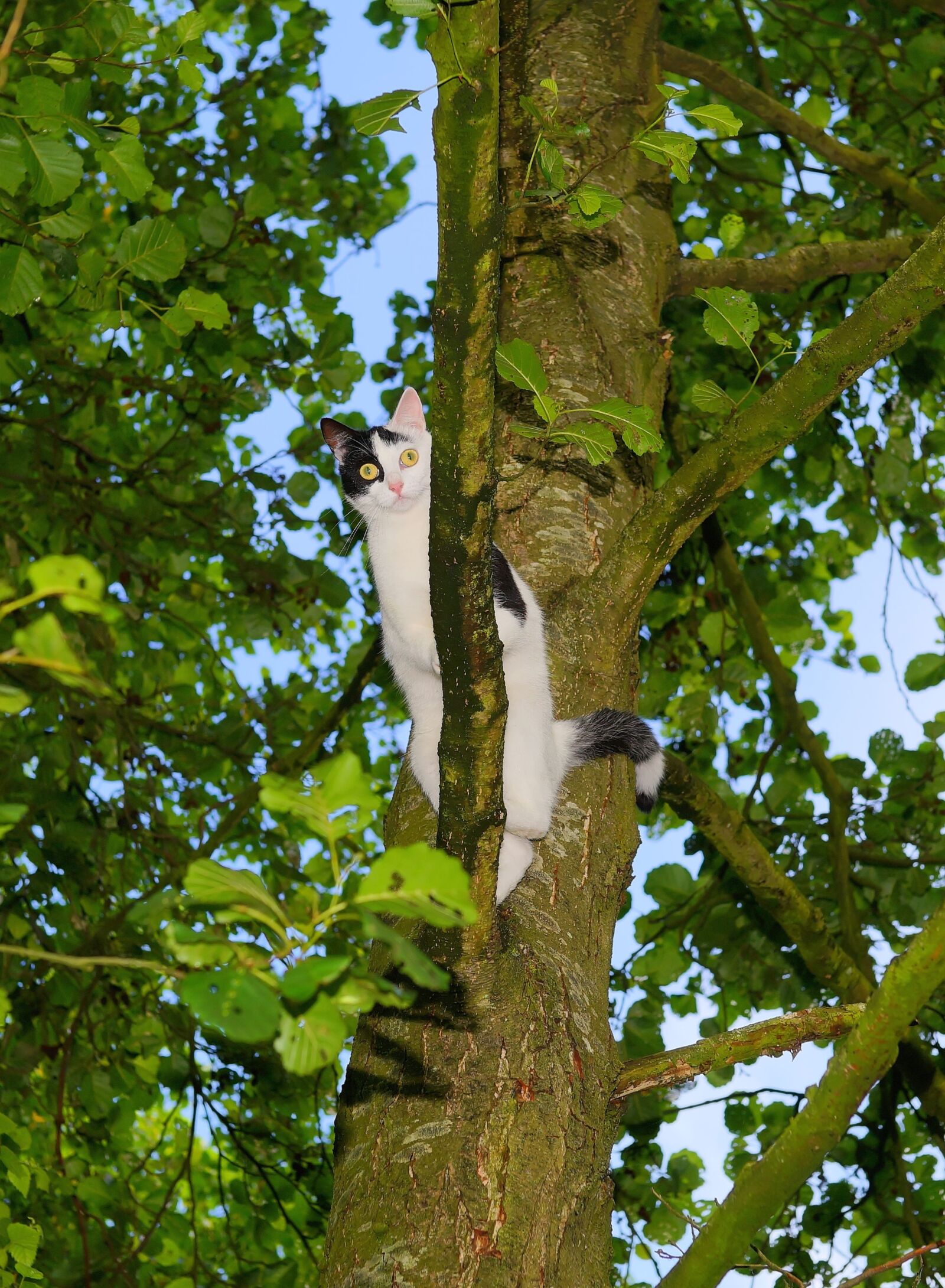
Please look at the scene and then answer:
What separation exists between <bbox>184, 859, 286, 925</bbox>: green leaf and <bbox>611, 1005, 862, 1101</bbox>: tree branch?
5.10ft

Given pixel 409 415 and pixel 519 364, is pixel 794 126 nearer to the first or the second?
pixel 409 415

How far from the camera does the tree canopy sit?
6.23ft

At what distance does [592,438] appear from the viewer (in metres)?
2.19

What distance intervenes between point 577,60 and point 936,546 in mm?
3807

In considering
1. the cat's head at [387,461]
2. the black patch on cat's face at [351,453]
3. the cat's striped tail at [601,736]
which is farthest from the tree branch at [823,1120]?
the black patch on cat's face at [351,453]

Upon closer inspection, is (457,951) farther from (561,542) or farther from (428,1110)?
(561,542)

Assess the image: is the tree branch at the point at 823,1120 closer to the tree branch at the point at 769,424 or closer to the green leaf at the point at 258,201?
Answer: the tree branch at the point at 769,424

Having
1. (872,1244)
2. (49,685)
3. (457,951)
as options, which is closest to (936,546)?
(872,1244)

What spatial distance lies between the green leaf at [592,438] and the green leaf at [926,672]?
10.4 feet

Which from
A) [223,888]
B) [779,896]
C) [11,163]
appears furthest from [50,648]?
[779,896]

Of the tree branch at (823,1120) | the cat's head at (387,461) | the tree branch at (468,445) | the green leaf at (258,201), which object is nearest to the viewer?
the tree branch at (468,445)

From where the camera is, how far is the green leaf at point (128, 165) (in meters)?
2.80

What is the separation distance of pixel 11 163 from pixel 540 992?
2.16 m

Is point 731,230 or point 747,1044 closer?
point 747,1044
